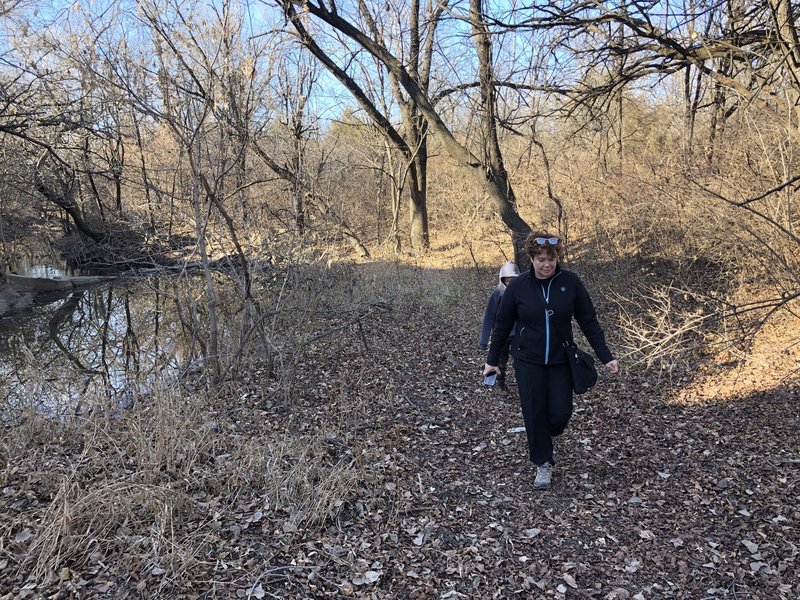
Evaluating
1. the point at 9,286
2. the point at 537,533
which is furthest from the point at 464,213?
the point at 537,533

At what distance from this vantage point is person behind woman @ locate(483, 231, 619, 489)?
390 centimetres

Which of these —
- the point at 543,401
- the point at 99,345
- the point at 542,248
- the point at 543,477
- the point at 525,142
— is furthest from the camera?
the point at 525,142

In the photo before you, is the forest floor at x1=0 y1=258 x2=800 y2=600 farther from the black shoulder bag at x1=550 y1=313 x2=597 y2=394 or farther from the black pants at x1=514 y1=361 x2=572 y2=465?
the black shoulder bag at x1=550 y1=313 x2=597 y2=394

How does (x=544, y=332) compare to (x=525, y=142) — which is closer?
(x=544, y=332)

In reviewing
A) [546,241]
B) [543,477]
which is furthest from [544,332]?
[543,477]

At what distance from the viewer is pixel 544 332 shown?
3.94 m

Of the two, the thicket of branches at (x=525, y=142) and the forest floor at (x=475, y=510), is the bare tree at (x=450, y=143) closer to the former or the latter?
the thicket of branches at (x=525, y=142)

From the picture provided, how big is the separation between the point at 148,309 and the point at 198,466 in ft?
36.0

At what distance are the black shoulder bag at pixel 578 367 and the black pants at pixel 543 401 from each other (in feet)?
0.22

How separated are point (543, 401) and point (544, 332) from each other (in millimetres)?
533

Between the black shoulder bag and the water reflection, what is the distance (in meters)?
4.12

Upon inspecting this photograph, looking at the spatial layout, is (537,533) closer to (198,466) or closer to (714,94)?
(198,466)

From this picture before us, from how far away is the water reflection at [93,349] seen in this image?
6.37 metres

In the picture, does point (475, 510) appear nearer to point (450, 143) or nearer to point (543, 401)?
point (543, 401)
